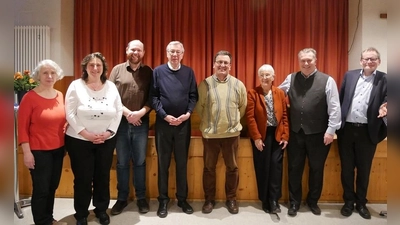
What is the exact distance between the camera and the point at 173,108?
2.55 m

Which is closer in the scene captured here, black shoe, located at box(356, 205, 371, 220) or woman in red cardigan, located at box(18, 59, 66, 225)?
woman in red cardigan, located at box(18, 59, 66, 225)

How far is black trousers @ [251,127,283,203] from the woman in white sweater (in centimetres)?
125

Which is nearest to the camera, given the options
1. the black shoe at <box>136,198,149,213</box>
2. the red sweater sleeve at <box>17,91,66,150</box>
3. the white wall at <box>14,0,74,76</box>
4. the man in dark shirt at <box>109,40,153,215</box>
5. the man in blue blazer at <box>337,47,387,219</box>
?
the red sweater sleeve at <box>17,91,66,150</box>

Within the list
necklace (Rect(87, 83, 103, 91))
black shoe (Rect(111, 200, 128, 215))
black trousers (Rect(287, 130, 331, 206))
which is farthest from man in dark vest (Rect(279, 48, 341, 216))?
necklace (Rect(87, 83, 103, 91))

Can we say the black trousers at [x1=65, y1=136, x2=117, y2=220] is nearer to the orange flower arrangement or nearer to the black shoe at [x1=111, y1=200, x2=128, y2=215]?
the black shoe at [x1=111, y1=200, x2=128, y2=215]

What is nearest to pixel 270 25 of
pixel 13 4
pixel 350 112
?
pixel 350 112

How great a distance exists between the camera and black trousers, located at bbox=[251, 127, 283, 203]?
266 centimetres

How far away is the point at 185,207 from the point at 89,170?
0.92 metres

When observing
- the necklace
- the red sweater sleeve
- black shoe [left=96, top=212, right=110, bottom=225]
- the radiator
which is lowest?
black shoe [left=96, top=212, right=110, bottom=225]

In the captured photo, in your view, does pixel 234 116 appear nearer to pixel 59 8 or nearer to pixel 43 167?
pixel 43 167

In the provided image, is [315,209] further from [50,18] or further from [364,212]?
[50,18]

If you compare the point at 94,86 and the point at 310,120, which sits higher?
the point at 94,86

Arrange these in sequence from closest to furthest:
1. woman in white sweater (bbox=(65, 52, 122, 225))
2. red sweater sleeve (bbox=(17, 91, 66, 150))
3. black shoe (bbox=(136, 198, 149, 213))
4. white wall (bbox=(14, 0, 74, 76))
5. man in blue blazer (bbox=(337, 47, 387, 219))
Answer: red sweater sleeve (bbox=(17, 91, 66, 150))
woman in white sweater (bbox=(65, 52, 122, 225))
man in blue blazer (bbox=(337, 47, 387, 219))
black shoe (bbox=(136, 198, 149, 213))
white wall (bbox=(14, 0, 74, 76))

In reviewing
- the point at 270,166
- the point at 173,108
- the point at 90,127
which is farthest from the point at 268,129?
the point at 90,127
